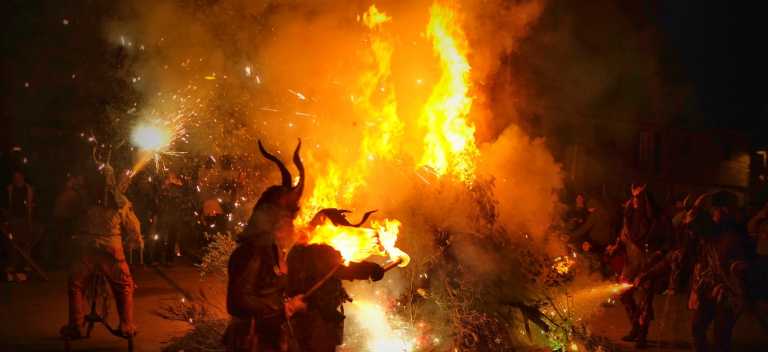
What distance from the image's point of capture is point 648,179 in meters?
23.1

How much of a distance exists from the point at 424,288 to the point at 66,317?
16.0 ft

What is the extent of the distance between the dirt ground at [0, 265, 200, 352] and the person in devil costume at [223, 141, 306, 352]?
3.35 meters

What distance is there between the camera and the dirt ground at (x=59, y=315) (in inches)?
319

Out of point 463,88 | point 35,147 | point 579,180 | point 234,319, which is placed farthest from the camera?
point 579,180

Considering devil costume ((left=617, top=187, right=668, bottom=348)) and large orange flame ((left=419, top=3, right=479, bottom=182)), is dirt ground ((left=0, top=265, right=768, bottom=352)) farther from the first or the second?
large orange flame ((left=419, top=3, right=479, bottom=182))

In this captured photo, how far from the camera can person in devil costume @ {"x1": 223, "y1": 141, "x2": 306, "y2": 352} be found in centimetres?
482

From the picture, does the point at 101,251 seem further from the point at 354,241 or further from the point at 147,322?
the point at 354,241

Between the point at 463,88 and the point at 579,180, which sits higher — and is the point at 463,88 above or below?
below

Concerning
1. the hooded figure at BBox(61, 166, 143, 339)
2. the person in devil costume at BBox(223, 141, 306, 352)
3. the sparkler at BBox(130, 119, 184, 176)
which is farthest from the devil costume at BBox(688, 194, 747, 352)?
the sparkler at BBox(130, 119, 184, 176)

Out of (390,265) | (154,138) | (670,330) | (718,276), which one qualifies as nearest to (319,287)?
(390,265)

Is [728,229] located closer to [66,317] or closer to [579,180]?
[66,317]

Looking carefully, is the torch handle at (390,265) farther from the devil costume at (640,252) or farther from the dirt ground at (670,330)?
the devil costume at (640,252)

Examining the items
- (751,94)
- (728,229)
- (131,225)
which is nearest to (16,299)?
(131,225)

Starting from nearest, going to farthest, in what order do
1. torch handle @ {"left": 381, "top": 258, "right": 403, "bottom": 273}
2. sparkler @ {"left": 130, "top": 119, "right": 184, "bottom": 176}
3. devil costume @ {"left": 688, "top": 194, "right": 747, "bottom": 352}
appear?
torch handle @ {"left": 381, "top": 258, "right": 403, "bottom": 273}, devil costume @ {"left": 688, "top": 194, "right": 747, "bottom": 352}, sparkler @ {"left": 130, "top": 119, "right": 184, "bottom": 176}
